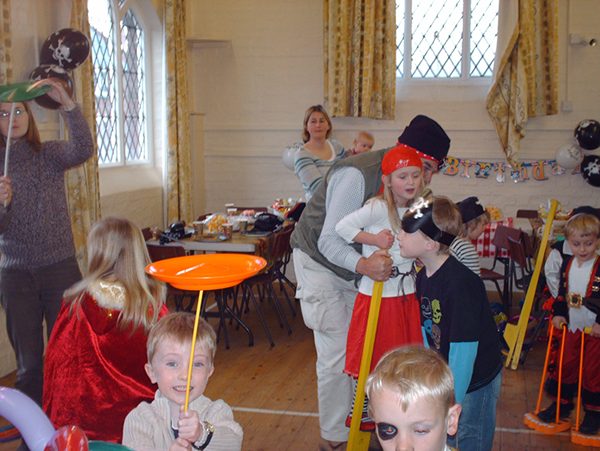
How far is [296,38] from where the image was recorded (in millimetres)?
8094

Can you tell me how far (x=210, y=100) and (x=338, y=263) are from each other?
231 inches

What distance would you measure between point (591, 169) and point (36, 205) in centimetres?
587

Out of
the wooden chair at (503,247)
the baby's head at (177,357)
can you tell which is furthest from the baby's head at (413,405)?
the wooden chair at (503,247)

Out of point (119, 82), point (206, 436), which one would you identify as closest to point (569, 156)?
point (119, 82)

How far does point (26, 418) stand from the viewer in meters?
0.96

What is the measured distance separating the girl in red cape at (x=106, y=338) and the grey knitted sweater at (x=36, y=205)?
0.85 m

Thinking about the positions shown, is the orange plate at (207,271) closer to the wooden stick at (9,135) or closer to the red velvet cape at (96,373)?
the red velvet cape at (96,373)

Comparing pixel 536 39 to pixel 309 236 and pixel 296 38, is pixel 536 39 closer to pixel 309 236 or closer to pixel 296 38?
pixel 296 38

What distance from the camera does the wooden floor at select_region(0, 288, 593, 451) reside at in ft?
12.3

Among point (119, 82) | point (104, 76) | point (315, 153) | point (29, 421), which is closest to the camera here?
point (29, 421)

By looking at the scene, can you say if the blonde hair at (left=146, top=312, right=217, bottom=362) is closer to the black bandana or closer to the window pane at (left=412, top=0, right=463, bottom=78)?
the black bandana

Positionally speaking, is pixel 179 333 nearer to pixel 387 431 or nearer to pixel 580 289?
pixel 387 431

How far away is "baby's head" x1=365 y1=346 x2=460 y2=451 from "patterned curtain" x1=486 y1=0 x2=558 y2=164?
6364 mm

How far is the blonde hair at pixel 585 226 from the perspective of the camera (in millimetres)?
3775
